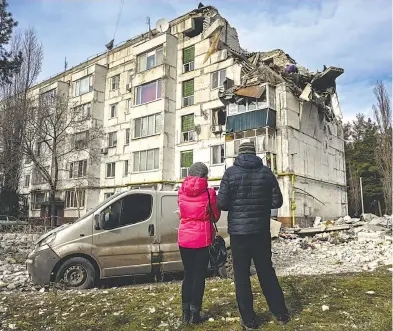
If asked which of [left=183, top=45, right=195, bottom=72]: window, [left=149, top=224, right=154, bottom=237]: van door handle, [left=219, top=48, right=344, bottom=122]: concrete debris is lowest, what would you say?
[left=149, top=224, right=154, bottom=237]: van door handle

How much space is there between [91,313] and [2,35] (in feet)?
48.9

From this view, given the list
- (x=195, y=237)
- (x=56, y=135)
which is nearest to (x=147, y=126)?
(x=56, y=135)

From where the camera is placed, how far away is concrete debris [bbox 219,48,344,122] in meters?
24.4

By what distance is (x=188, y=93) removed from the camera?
96.3ft

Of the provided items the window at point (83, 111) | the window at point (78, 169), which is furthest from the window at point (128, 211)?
the window at point (83, 111)

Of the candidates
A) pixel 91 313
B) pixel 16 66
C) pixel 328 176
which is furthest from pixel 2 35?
pixel 328 176

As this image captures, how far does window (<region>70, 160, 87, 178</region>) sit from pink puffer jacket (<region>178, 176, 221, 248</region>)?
106 feet

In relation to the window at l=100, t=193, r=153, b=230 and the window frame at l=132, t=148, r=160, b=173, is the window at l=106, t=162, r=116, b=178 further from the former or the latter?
the window at l=100, t=193, r=153, b=230

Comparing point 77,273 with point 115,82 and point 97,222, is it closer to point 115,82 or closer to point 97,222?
point 97,222

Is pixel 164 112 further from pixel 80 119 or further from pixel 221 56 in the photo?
pixel 80 119

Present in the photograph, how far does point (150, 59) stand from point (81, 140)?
10678mm

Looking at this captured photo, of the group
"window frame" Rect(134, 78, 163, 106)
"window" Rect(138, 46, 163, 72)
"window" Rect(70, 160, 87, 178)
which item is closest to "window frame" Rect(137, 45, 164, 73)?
"window" Rect(138, 46, 163, 72)

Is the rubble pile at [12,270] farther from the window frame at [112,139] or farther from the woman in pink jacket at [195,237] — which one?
the window frame at [112,139]

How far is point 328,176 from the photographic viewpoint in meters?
27.9
